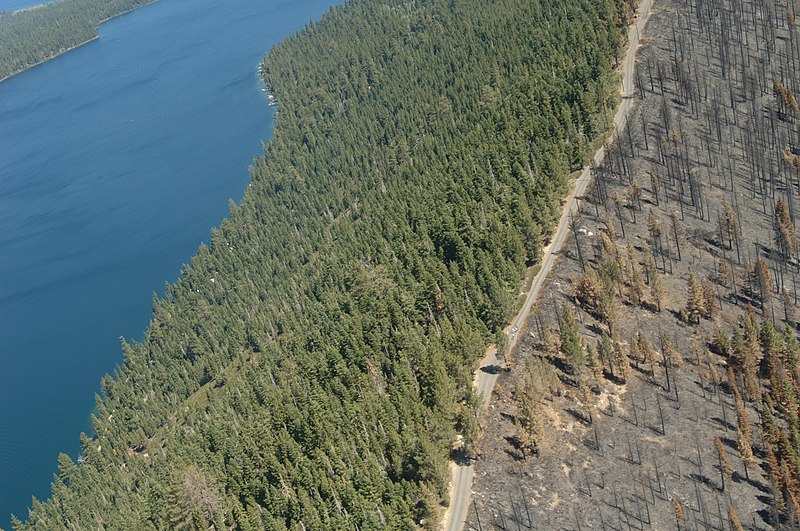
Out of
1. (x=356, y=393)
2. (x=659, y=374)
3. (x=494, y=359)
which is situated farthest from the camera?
(x=494, y=359)

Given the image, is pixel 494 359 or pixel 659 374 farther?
pixel 494 359

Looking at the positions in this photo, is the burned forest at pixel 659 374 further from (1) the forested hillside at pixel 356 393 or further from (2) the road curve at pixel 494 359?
(1) the forested hillside at pixel 356 393

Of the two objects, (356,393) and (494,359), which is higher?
(356,393)

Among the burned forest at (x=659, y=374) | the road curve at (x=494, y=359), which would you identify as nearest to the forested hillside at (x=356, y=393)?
the road curve at (x=494, y=359)

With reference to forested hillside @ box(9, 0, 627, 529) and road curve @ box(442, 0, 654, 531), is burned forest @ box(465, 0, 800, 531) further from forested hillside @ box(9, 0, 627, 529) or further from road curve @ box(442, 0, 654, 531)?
forested hillside @ box(9, 0, 627, 529)

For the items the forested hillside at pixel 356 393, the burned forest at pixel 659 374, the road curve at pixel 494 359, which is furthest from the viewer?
the forested hillside at pixel 356 393

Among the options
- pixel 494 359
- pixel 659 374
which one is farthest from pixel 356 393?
pixel 659 374

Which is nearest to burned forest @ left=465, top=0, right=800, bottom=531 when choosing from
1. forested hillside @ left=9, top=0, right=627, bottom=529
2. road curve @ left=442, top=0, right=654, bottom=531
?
road curve @ left=442, top=0, right=654, bottom=531

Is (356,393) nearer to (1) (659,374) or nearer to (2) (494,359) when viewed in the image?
(2) (494,359)
